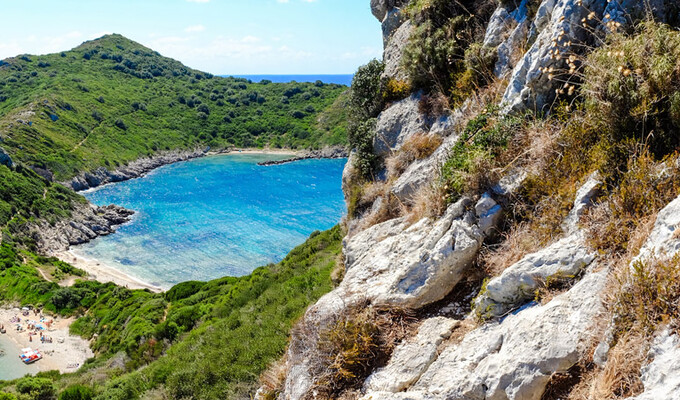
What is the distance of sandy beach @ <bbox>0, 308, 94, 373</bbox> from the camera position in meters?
35.9

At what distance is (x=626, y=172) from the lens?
5457 mm

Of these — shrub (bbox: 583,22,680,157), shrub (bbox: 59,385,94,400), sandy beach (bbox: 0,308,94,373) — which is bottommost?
sandy beach (bbox: 0,308,94,373)

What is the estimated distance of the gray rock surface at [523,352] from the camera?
461cm

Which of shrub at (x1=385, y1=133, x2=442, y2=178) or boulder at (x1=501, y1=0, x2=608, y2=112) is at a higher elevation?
boulder at (x1=501, y1=0, x2=608, y2=112)

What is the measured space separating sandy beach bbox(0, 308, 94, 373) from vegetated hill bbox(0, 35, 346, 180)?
2212 inches

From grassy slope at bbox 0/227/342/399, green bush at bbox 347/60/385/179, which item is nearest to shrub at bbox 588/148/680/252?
green bush at bbox 347/60/385/179

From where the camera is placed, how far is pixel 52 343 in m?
39.0

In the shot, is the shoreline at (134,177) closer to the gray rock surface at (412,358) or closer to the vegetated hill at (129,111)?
the vegetated hill at (129,111)

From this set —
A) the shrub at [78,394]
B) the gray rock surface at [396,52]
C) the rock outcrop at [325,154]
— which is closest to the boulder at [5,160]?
the rock outcrop at [325,154]

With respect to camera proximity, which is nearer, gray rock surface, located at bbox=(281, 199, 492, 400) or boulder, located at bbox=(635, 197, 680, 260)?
boulder, located at bbox=(635, 197, 680, 260)

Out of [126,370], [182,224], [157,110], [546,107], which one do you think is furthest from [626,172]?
[157,110]

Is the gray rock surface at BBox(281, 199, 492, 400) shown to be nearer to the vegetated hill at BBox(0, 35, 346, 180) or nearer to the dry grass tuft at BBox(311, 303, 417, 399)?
the dry grass tuft at BBox(311, 303, 417, 399)

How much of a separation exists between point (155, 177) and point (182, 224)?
43.8m

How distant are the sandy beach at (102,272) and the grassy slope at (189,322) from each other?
3.37 meters
